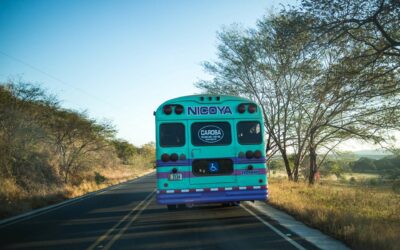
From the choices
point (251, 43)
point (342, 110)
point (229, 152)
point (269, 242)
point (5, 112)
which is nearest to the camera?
point (269, 242)

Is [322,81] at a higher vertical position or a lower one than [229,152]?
higher

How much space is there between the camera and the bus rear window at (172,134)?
12242 mm

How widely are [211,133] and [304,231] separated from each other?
3572 mm

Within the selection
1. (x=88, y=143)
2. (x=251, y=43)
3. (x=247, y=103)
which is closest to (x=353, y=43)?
(x=247, y=103)

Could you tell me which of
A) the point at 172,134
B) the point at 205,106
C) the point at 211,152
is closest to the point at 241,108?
the point at 205,106

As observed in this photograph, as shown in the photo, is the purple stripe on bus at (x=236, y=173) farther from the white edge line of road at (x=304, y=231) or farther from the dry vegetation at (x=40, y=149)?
the dry vegetation at (x=40, y=149)

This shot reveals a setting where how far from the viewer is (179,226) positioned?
38.1 ft

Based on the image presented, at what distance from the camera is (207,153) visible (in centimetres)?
A: 1230

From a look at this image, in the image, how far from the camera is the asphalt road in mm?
9219

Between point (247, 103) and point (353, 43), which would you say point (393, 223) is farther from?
point (353, 43)

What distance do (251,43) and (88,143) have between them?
19627 mm

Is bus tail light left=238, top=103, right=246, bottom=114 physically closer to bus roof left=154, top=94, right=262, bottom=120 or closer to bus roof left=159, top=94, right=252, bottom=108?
bus roof left=154, top=94, right=262, bottom=120

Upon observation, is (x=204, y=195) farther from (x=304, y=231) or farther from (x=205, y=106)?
(x=304, y=231)

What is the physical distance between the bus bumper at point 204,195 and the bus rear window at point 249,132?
129 centimetres
